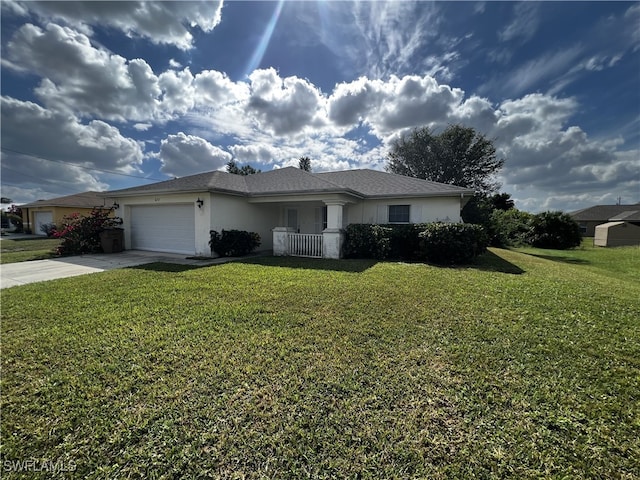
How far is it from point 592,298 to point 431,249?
4792 millimetres

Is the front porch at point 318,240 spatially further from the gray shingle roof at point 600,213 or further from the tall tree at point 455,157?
the gray shingle roof at point 600,213

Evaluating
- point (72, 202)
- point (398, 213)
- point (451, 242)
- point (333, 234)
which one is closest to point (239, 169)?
point (72, 202)

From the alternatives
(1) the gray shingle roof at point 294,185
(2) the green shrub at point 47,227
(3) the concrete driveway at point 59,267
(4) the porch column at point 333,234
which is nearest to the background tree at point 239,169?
(2) the green shrub at point 47,227

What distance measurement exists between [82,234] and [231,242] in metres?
7.46

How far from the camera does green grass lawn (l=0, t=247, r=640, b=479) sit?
1998 mm

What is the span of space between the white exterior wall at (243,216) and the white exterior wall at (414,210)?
4.27 m

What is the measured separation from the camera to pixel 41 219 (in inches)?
973

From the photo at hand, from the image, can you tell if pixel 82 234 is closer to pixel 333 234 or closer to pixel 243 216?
pixel 243 216

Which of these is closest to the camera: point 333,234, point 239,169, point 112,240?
point 333,234

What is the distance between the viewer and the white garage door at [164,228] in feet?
38.9

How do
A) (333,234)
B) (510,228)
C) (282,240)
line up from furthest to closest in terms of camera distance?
(510,228)
(282,240)
(333,234)

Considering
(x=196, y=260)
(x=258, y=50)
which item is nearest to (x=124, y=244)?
(x=196, y=260)

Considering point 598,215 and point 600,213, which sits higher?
point 600,213

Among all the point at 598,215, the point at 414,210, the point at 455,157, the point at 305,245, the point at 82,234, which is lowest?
the point at 305,245
